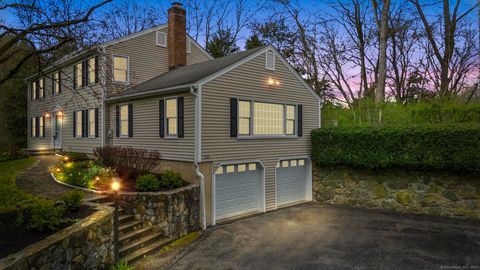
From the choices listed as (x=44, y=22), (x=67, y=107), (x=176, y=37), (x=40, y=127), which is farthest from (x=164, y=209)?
(x=40, y=127)

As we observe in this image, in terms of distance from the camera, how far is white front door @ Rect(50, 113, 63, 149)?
19438 mm

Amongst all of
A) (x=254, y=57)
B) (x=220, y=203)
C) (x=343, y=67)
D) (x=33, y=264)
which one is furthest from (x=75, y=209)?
(x=343, y=67)

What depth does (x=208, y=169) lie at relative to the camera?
35.3 ft

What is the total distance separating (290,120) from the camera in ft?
46.3

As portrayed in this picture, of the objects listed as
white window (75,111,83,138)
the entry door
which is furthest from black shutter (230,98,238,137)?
the entry door

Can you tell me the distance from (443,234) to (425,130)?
12.7 ft

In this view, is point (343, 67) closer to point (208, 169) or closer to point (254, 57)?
point (254, 57)

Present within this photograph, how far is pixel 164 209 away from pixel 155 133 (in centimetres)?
408

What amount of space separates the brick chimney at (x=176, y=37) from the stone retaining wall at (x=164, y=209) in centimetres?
938

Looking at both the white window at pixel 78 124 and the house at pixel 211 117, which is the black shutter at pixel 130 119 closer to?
the house at pixel 211 117

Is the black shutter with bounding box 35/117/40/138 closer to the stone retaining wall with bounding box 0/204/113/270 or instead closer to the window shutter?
the window shutter

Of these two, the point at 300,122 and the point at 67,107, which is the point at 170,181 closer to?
the point at 300,122

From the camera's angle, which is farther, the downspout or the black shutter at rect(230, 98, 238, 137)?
the black shutter at rect(230, 98, 238, 137)

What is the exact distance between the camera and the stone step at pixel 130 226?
8.23 metres
